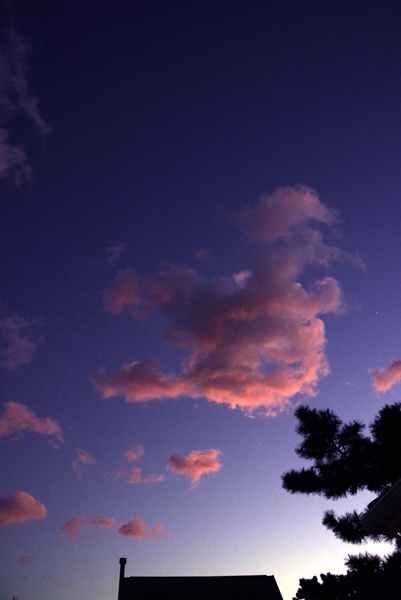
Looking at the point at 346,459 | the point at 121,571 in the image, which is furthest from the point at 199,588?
the point at 346,459

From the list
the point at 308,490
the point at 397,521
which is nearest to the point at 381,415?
the point at 308,490

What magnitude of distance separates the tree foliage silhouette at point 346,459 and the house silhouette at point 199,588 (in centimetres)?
890

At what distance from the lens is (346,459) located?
15656 mm

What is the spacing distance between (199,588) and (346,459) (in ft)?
40.2

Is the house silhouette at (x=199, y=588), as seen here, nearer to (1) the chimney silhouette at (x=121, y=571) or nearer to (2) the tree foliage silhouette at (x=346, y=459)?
(1) the chimney silhouette at (x=121, y=571)

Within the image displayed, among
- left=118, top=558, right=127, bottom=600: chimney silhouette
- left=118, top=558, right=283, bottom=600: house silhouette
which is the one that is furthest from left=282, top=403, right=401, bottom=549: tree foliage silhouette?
left=118, top=558, right=127, bottom=600: chimney silhouette

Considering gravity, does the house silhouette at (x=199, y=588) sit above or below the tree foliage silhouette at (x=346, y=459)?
below

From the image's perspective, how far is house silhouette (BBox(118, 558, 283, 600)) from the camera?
1981 cm

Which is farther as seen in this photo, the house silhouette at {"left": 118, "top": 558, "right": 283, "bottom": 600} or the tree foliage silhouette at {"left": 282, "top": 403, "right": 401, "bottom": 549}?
the house silhouette at {"left": 118, "top": 558, "right": 283, "bottom": 600}

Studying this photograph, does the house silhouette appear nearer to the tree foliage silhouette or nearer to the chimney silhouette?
the chimney silhouette

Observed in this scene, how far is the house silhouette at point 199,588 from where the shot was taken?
780 inches

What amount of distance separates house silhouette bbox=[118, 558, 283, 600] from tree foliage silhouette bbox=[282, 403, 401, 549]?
8904 millimetres

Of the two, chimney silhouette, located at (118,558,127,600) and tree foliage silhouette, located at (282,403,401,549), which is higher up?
tree foliage silhouette, located at (282,403,401,549)

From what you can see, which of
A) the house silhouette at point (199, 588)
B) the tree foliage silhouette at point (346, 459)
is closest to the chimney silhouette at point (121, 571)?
the house silhouette at point (199, 588)
